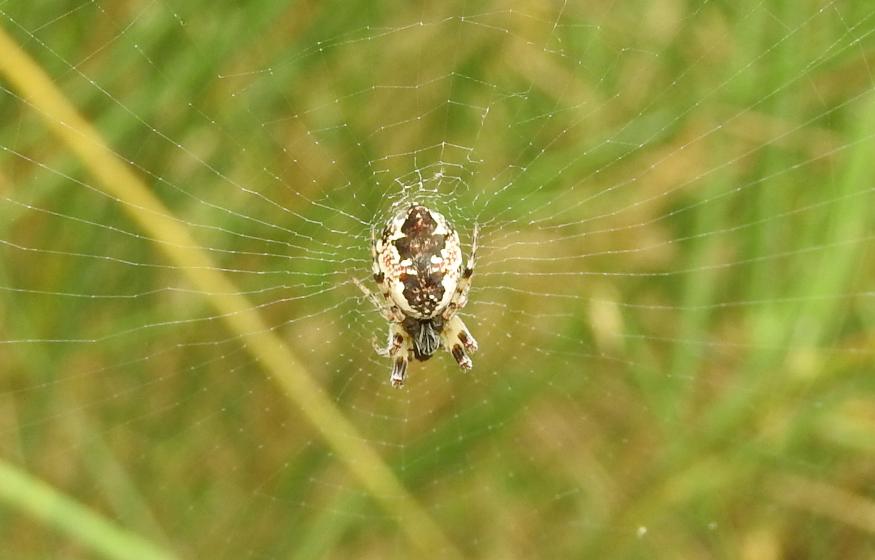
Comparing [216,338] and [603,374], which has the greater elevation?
[216,338]

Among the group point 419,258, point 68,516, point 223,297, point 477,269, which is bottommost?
point 68,516

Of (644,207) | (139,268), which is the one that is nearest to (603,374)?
(644,207)

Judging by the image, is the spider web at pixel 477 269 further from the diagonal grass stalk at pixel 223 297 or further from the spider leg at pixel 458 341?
the spider leg at pixel 458 341

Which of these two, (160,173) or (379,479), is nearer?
(160,173)

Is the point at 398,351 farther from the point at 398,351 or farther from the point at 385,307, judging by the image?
the point at 385,307

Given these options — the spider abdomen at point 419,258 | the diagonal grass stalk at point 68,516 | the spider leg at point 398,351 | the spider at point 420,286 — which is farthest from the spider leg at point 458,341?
the diagonal grass stalk at point 68,516

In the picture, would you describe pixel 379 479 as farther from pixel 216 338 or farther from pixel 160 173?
pixel 160 173

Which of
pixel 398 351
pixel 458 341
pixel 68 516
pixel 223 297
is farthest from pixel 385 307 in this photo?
pixel 68 516
